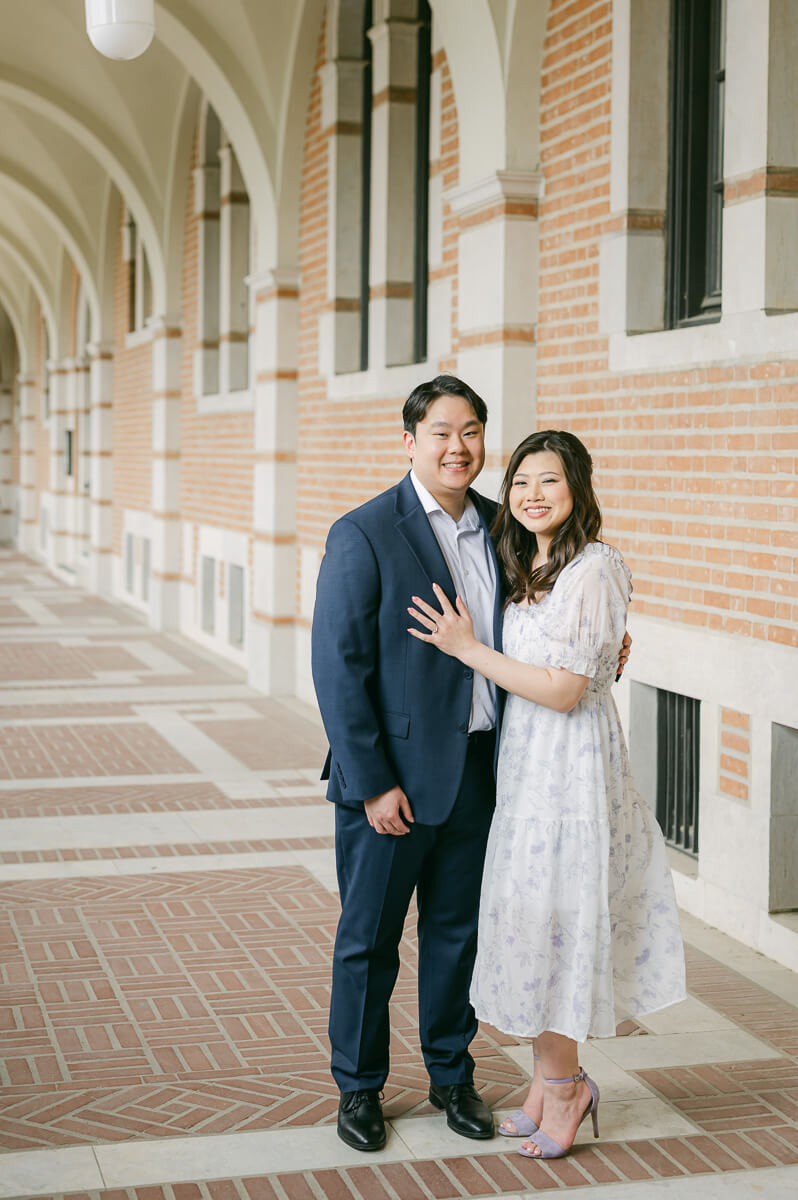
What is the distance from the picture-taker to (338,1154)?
12.6ft

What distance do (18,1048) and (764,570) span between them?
3.32 m

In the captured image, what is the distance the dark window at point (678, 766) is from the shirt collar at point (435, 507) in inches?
118

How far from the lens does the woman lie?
364 centimetres

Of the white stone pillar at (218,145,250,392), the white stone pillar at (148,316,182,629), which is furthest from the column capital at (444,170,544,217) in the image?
the white stone pillar at (148,316,182,629)

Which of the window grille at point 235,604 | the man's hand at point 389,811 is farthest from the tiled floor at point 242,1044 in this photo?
the window grille at point 235,604

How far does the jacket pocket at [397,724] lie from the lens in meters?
3.77

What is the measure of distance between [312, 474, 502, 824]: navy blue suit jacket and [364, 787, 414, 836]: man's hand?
0.09 feet

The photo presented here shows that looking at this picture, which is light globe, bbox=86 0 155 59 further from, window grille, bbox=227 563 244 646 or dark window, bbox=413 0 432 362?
window grille, bbox=227 563 244 646

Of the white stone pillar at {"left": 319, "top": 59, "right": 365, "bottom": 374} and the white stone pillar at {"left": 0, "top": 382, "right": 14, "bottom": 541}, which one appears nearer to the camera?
the white stone pillar at {"left": 319, "top": 59, "right": 365, "bottom": 374}

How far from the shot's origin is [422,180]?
9.98m

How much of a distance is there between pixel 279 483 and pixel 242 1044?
8.19m

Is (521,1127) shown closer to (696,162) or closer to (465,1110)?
(465,1110)

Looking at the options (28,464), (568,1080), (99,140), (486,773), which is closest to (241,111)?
(99,140)

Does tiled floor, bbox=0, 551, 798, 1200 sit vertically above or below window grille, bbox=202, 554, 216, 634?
below
